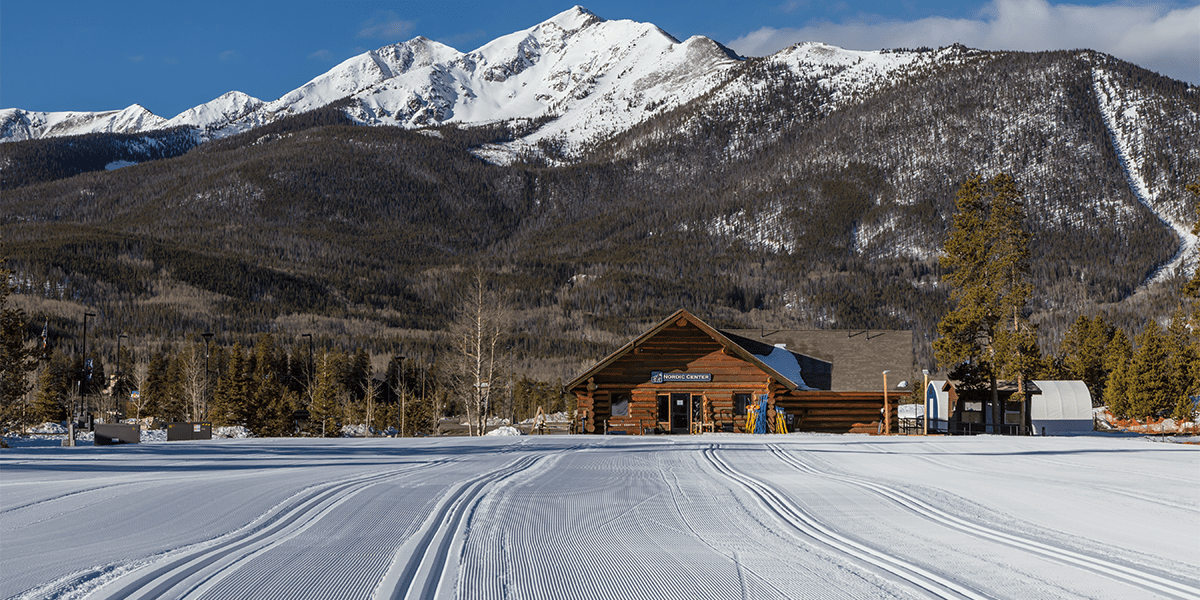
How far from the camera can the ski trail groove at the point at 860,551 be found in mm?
6309

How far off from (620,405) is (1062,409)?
32.5 m

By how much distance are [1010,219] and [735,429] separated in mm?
14204

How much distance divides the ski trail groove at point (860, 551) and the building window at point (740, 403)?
25580 millimetres

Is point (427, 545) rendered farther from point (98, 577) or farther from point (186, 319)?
point (186, 319)

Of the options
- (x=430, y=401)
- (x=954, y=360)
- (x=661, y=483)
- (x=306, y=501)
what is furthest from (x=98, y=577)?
(x=430, y=401)

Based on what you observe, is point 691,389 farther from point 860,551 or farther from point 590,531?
point 860,551

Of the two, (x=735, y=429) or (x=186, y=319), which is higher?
(x=186, y=319)

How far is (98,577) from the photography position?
632cm

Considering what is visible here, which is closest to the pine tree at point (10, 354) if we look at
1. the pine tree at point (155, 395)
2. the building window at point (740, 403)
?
the building window at point (740, 403)

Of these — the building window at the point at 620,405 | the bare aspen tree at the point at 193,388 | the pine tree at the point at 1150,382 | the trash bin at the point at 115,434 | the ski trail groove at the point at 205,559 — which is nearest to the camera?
the ski trail groove at the point at 205,559

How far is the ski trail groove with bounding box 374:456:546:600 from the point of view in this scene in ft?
20.1

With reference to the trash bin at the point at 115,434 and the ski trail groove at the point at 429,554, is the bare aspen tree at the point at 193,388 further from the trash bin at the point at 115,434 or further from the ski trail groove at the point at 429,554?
the ski trail groove at the point at 429,554

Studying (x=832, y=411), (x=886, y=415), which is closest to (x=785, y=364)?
(x=832, y=411)

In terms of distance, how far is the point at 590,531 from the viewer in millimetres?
8789
